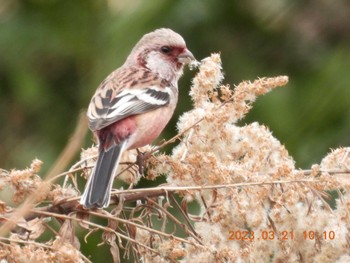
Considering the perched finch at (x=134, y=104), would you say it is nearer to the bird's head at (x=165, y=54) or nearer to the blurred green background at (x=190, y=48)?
the bird's head at (x=165, y=54)

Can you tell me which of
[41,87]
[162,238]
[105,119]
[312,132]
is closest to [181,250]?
[162,238]

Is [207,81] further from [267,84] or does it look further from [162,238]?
[162,238]

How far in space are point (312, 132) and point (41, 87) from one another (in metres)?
1.70

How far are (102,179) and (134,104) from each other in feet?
2.82

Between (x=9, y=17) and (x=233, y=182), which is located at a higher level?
(x=9, y=17)

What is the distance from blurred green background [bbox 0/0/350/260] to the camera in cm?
588

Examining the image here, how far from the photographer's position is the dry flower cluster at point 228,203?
10.6 ft

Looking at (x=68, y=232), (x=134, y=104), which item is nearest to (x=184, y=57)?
(x=134, y=104)

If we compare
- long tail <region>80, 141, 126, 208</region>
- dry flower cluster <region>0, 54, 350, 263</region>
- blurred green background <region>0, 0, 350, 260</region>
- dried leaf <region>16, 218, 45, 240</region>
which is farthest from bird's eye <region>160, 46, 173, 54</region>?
dried leaf <region>16, 218, 45, 240</region>

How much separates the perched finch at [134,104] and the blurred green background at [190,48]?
2.57ft

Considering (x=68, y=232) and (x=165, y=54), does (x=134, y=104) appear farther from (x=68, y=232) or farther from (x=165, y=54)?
(x=68, y=232)

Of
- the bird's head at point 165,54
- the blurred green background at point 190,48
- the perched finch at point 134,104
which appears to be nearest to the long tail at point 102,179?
the perched finch at point 134,104

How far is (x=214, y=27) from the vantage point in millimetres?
6867

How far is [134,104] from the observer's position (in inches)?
173
